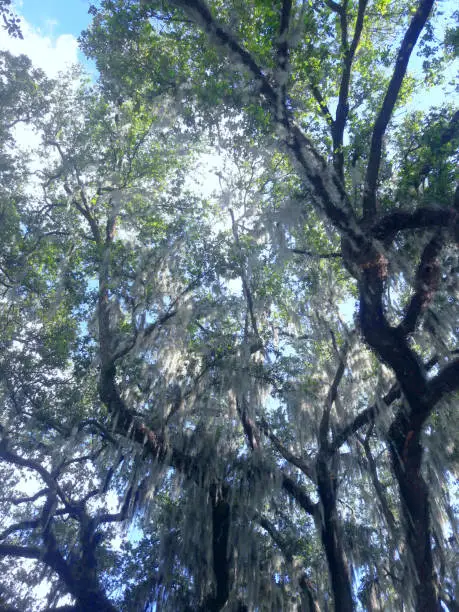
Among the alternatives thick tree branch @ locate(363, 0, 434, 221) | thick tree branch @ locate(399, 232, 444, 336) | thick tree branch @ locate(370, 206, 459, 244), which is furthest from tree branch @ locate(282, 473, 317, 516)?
thick tree branch @ locate(363, 0, 434, 221)

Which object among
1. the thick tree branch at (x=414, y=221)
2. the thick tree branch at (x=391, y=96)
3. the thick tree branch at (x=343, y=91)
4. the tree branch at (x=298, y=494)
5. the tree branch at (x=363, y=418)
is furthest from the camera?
the tree branch at (x=298, y=494)

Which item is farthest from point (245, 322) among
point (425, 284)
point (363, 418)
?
point (425, 284)

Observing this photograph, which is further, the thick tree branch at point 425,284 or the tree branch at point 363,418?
the tree branch at point 363,418

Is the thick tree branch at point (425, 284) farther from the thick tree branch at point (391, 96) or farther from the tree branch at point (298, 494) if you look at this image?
the tree branch at point (298, 494)

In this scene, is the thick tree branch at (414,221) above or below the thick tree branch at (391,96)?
below

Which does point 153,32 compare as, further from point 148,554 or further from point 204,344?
point 148,554

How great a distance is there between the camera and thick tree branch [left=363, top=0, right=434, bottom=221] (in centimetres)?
605

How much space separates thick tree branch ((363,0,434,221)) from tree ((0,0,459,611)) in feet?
0.15

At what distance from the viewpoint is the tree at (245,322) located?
6477 millimetres

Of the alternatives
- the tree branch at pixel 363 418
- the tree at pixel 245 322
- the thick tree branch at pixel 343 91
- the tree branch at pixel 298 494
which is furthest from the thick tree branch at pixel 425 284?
the tree branch at pixel 298 494

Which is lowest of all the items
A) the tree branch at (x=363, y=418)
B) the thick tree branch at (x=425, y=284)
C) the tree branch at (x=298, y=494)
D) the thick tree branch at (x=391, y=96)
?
the tree branch at (x=298, y=494)

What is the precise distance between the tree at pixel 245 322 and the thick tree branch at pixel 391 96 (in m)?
0.05

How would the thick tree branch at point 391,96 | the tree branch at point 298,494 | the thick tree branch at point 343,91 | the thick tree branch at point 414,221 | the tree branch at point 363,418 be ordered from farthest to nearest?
the tree branch at point 298,494 → the tree branch at point 363,418 → the thick tree branch at point 343,91 → the thick tree branch at point 391,96 → the thick tree branch at point 414,221

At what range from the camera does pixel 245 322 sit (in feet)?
31.8
